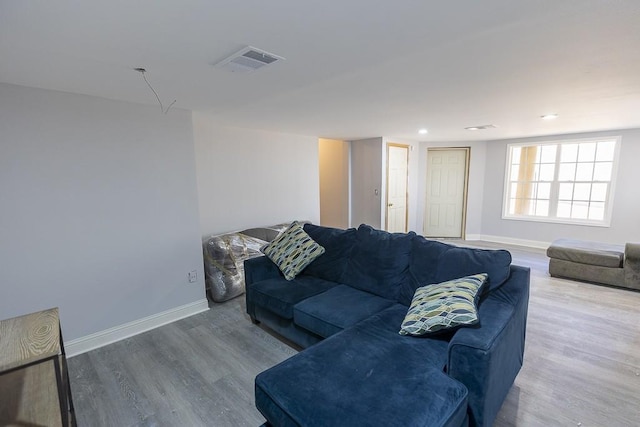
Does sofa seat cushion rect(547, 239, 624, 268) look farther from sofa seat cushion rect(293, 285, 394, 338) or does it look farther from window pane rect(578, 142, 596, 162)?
sofa seat cushion rect(293, 285, 394, 338)

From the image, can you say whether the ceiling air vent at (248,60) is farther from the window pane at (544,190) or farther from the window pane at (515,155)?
the window pane at (544,190)

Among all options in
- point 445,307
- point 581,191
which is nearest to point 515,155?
point 581,191

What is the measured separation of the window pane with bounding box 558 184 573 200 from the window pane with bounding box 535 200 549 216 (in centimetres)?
25

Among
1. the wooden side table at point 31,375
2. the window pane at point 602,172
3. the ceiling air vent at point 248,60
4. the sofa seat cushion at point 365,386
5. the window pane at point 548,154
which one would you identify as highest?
the ceiling air vent at point 248,60

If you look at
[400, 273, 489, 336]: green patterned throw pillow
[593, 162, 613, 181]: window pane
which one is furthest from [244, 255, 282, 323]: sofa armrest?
[593, 162, 613, 181]: window pane

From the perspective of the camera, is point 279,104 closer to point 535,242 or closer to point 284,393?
point 284,393

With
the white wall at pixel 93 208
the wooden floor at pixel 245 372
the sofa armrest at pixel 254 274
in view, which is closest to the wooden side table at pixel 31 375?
the wooden floor at pixel 245 372

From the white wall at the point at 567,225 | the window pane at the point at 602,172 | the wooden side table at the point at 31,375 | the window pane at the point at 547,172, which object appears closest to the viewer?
the wooden side table at the point at 31,375

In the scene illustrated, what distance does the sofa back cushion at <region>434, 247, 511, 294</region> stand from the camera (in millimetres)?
1985

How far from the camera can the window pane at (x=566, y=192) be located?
5562 millimetres

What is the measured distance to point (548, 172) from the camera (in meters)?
5.79

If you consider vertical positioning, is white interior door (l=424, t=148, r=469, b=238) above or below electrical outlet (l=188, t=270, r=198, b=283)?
above

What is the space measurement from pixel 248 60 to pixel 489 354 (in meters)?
2.07

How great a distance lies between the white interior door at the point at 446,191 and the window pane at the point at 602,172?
2.13 meters
